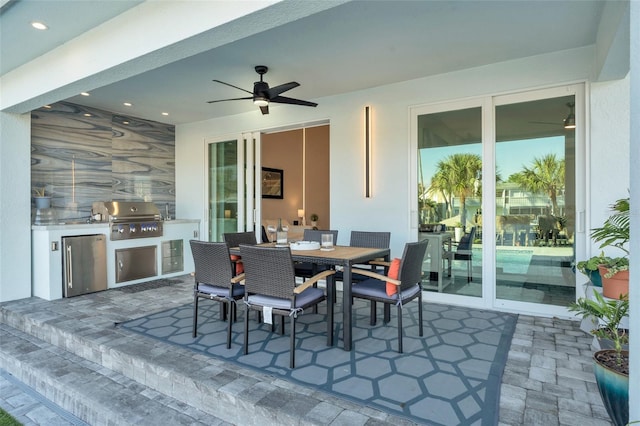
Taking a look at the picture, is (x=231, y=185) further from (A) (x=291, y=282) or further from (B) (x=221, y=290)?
(A) (x=291, y=282)

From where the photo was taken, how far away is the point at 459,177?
4117mm

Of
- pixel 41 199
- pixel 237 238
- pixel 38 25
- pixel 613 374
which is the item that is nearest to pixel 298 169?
pixel 237 238

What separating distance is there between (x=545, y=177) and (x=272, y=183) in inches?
223

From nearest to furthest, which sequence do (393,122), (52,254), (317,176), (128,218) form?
(52,254) → (393,122) → (128,218) → (317,176)

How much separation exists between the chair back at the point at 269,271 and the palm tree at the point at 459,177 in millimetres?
2460

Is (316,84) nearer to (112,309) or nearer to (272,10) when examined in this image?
(272,10)

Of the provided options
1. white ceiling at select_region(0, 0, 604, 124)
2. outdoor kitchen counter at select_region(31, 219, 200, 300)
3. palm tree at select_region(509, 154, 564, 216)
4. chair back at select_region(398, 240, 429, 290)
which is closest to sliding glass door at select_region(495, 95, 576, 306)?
palm tree at select_region(509, 154, 564, 216)

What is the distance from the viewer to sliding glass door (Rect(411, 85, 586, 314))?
3.59 meters

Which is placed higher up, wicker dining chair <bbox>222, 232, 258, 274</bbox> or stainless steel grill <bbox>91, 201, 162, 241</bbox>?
stainless steel grill <bbox>91, 201, 162, 241</bbox>

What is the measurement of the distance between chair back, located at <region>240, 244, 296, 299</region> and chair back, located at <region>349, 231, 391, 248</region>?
1549 mm

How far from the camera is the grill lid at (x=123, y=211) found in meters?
5.01

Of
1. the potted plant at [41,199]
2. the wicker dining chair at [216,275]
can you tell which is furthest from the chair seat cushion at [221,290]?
the potted plant at [41,199]

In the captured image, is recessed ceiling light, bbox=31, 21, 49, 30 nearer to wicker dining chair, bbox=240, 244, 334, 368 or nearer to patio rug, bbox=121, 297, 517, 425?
wicker dining chair, bbox=240, 244, 334, 368

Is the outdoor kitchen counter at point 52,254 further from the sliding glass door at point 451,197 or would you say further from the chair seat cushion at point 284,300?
the sliding glass door at point 451,197
